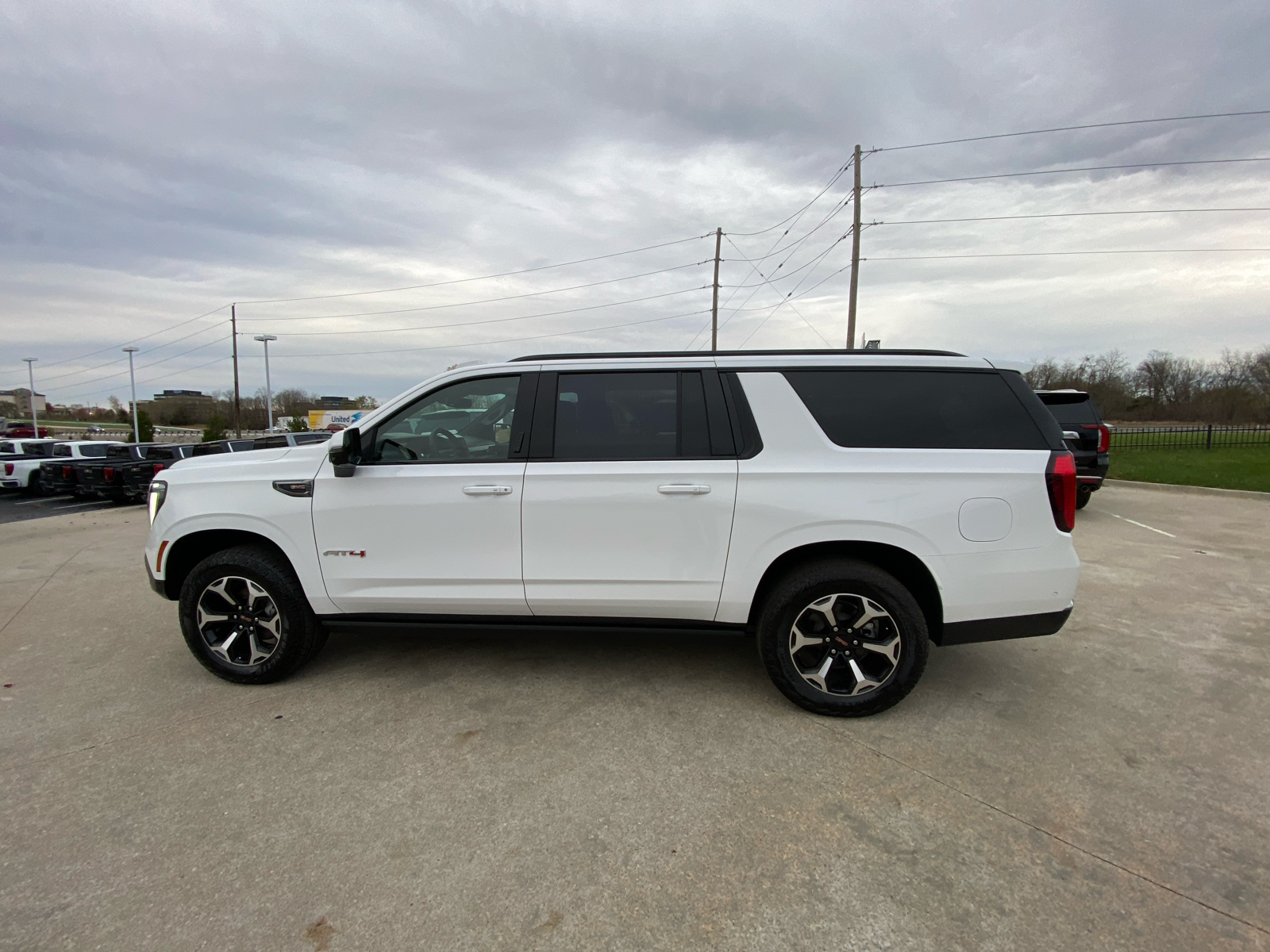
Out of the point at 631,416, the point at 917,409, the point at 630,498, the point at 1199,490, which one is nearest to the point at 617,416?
the point at 631,416

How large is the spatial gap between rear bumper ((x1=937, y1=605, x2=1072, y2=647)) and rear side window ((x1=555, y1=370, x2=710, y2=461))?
1545mm

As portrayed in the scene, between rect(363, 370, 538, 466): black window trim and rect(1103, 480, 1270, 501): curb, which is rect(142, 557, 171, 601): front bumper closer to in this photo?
rect(363, 370, 538, 466): black window trim

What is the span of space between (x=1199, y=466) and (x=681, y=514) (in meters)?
18.0

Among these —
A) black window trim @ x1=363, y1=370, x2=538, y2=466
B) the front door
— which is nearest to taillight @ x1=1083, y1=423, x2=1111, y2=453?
black window trim @ x1=363, y1=370, x2=538, y2=466

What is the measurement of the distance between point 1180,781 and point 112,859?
427 cm

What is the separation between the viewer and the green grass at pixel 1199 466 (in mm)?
12109

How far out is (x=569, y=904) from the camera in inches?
80.0

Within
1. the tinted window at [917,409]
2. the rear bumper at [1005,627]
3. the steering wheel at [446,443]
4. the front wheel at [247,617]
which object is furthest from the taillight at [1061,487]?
the front wheel at [247,617]

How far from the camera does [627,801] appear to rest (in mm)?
2541

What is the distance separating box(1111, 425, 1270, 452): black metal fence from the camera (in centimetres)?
2098

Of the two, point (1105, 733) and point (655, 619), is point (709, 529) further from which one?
point (1105, 733)

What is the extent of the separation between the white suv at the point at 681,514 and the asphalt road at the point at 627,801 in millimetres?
398

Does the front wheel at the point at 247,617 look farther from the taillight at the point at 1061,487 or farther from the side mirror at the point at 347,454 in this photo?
the taillight at the point at 1061,487

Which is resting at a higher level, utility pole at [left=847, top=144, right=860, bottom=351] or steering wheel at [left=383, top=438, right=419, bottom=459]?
utility pole at [left=847, top=144, right=860, bottom=351]
